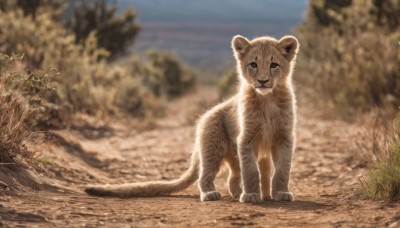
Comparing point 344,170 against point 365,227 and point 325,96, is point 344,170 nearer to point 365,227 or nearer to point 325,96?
point 365,227

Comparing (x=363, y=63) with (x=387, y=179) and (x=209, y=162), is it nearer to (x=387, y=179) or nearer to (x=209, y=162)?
(x=209, y=162)

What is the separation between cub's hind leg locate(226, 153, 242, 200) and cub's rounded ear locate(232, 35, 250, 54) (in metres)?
1.18

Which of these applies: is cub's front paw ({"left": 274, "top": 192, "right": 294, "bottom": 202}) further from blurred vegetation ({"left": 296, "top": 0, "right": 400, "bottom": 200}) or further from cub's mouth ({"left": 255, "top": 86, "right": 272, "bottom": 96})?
blurred vegetation ({"left": 296, "top": 0, "right": 400, "bottom": 200})

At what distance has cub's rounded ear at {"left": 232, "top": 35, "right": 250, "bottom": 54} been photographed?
7035 mm

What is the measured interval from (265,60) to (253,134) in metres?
0.77

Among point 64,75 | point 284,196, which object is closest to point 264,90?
point 284,196

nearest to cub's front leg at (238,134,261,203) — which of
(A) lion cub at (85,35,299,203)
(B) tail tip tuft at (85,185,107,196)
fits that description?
(A) lion cub at (85,35,299,203)

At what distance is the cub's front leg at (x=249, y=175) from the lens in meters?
6.53

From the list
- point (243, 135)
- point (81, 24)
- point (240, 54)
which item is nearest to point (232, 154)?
point (243, 135)

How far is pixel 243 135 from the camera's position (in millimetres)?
6746

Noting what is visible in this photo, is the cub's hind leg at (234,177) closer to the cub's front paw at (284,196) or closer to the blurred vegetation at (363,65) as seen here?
the cub's front paw at (284,196)

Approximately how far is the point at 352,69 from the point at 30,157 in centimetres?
1007

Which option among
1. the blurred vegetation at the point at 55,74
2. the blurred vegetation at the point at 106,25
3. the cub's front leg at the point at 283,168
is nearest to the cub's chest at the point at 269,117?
the cub's front leg at the point at 283,168

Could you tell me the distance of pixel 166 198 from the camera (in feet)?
23.2
